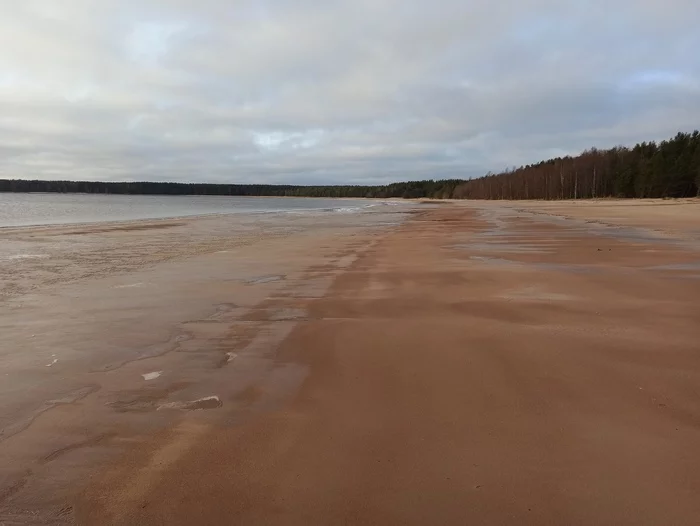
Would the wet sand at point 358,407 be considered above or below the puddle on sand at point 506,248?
below

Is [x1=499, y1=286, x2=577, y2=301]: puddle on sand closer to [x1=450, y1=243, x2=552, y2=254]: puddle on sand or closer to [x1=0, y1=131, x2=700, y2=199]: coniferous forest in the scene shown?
[x1=450, y1=243, x2=552, y2=254]: puddle on sand

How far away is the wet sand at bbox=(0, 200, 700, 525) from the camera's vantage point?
8.65 ft

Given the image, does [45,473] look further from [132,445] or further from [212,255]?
[212,255]

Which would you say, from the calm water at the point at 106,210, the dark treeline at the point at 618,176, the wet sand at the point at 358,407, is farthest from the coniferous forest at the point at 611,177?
the wet sand at the point at 358,407

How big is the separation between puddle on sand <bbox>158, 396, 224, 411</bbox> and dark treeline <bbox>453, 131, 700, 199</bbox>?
62.0 metres

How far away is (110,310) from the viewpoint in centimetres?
723

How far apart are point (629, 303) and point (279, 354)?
503 centimetres

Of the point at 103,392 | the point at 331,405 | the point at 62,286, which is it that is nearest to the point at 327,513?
the point at 331,405

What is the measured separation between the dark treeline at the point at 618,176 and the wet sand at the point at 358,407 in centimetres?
5875

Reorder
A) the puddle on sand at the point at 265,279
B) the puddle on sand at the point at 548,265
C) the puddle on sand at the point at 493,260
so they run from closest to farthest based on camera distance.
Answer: the puddle on sand at the point at 265,279 < the puddle on sand at the point at 548,265 < the puddle on sand at the point at 493,260

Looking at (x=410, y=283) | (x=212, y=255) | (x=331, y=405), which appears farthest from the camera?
(x=212, y=255)

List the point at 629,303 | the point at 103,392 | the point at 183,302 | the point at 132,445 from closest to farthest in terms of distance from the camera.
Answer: the point at 132,445, the point at 103,392, the point at 629,303, the point at 183,302

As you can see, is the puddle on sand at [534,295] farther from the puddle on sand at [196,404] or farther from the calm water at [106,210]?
the calm water at [106,210]

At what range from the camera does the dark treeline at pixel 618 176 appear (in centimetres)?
5662
